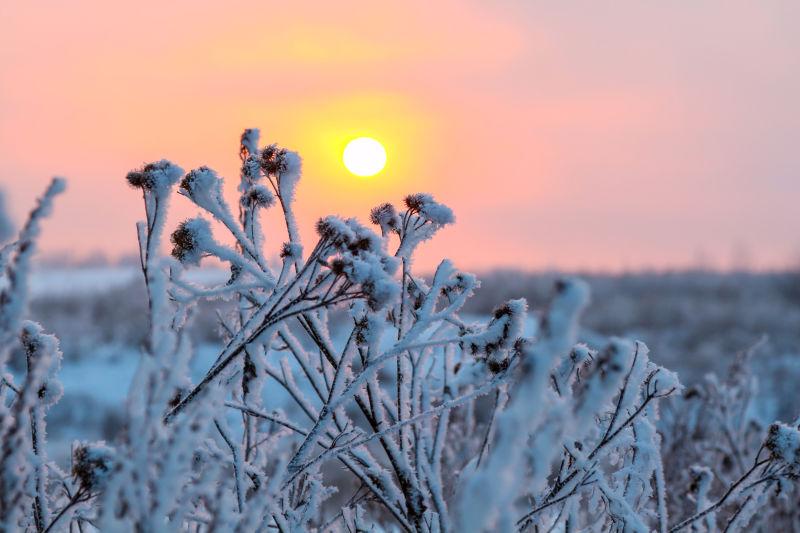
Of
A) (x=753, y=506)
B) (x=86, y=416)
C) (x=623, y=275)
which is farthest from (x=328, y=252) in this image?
(x=623, y=275)

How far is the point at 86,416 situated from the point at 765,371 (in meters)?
12.6

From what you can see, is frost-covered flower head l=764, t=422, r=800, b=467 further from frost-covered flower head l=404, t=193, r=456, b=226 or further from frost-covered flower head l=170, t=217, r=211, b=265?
frost-covered flower head l=170, t=217, r=211, b=265

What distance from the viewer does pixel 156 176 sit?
66.7 inches

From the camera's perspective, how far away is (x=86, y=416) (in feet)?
48.6

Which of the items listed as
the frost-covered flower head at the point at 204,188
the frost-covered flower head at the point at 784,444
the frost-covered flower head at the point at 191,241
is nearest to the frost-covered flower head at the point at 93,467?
the frost-covered flower head at the point at 191,241

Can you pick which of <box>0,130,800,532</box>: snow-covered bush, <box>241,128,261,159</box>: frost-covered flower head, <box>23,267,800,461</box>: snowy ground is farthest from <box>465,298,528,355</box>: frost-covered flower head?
<box>23,267,800,461</box>: snowy ground

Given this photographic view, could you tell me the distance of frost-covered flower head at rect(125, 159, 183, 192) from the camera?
5.55 feet

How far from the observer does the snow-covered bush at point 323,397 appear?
50.4 inches

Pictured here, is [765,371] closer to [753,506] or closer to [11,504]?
[753,506]

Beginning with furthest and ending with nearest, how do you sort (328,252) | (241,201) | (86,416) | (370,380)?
(86,416), (241,201), (370,380), (328,252)

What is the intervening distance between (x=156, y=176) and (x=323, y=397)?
64cm

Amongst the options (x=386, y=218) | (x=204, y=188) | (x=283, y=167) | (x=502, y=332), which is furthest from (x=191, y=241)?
(x=502, y=332)

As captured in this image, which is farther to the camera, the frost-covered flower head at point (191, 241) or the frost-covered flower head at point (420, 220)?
the frost-covered flower head at point (420, 220)

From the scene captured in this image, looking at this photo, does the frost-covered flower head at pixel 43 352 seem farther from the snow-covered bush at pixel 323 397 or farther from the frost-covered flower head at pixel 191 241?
the frost-covered flower head at pixel 191 241
